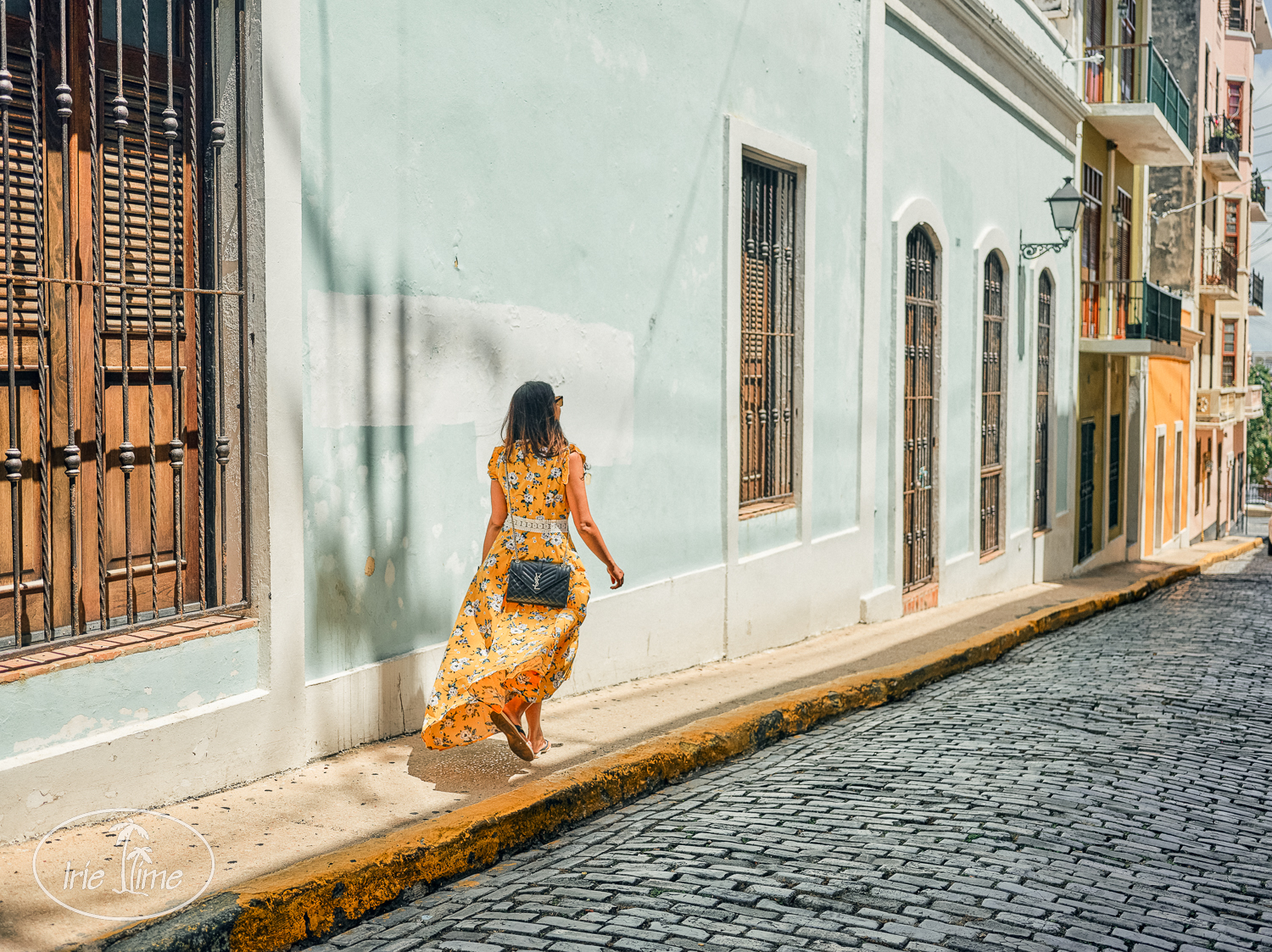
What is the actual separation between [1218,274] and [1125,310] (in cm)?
1551

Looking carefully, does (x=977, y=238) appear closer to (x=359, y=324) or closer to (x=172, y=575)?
(x=359, y=324)

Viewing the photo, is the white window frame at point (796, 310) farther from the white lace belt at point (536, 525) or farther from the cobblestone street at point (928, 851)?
the white lace belt at point (536, 525)

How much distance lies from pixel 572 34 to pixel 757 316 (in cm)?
288

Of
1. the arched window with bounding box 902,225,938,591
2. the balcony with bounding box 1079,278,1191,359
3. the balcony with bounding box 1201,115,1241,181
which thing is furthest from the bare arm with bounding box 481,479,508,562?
the balcony with bounding box 1201,115,1241,181

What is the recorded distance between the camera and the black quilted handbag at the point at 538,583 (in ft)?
16.4

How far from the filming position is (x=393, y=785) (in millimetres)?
4855

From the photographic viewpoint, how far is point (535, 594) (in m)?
5.00

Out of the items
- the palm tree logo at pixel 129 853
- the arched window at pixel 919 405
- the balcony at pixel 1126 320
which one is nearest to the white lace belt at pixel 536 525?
the palm tree logo at pixel 129 853

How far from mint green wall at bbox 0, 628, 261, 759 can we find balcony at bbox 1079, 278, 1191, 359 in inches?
602

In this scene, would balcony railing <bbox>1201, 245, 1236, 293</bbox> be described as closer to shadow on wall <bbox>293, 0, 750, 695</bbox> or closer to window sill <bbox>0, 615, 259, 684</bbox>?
shadow on wall <bbox>293, 0, 750, 695</bbox>

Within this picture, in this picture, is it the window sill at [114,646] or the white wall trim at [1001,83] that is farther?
the white wall trim at [1001,83]

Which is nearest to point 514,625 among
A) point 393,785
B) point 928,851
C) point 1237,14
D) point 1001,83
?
point 393,785

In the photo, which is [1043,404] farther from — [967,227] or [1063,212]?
[967,227]

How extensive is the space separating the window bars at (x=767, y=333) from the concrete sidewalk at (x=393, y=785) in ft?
4.47
